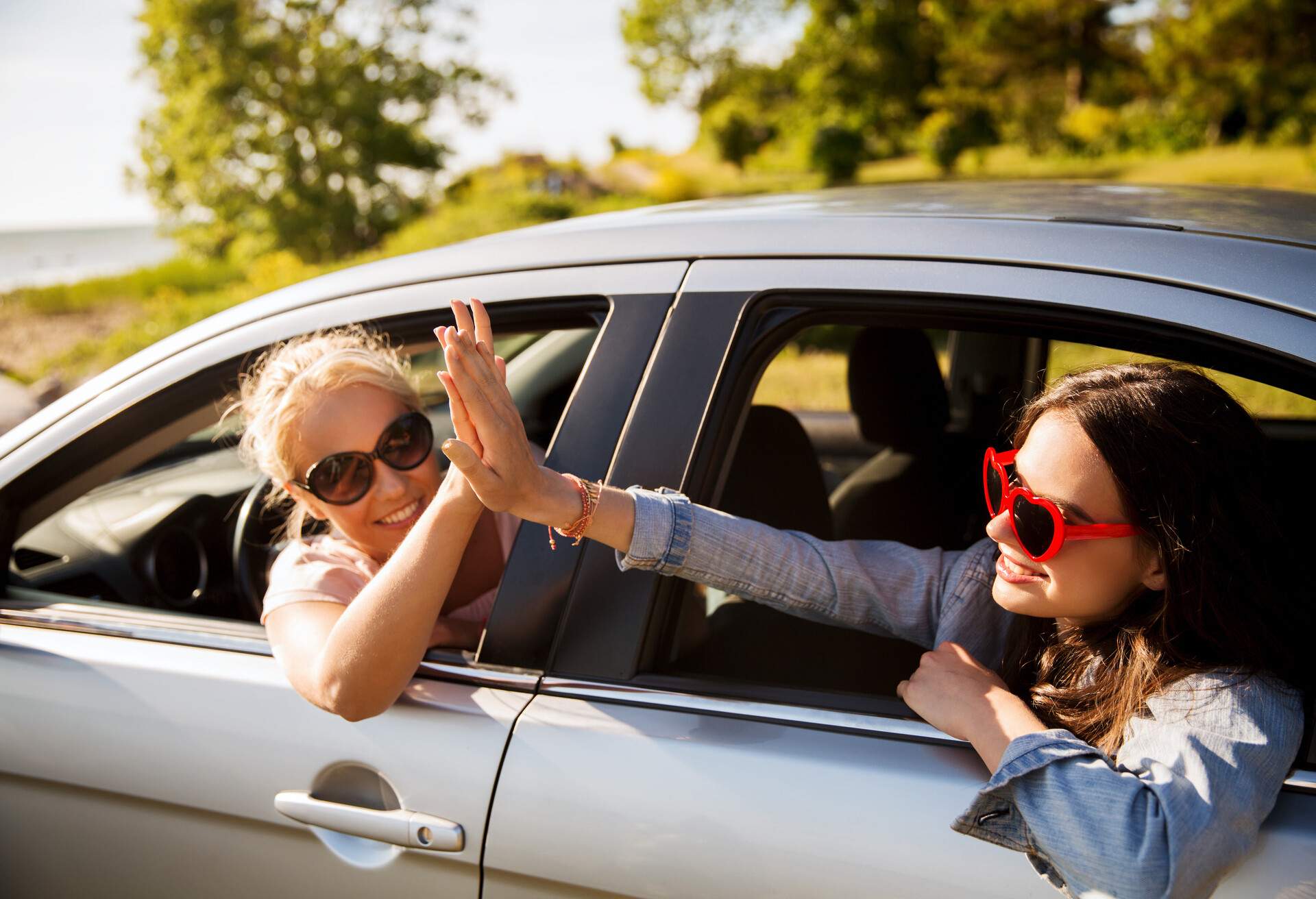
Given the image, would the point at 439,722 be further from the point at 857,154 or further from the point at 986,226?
the point at 857,154

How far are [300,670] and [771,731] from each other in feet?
2.15

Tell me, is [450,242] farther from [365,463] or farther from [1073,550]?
[1073,550]

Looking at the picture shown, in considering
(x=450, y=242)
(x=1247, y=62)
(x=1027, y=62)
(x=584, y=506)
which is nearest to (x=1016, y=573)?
Result: (x=584, y=506)

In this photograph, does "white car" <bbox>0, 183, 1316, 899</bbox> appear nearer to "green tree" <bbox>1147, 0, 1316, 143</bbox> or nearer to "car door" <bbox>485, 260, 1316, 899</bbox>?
"car door" <bbox>485, 260, 1316, 899</bbox>

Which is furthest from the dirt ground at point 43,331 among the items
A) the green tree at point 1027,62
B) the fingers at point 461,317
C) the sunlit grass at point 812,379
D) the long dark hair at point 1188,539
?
the green tree at point 1027,62

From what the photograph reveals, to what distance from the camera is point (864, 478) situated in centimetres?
267

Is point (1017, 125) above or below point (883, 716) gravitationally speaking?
above

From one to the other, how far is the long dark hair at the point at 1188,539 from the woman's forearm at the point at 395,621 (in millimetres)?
799

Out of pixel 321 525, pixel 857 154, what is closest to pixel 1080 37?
pixel 857 154

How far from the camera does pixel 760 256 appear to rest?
1.39 meters

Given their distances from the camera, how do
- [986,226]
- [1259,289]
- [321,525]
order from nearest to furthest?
[1259,289] → [986,226] → [321,525]

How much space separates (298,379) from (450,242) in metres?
10.4

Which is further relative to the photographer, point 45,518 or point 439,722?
point 45,518

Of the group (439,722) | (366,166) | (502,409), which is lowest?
(439,722)
